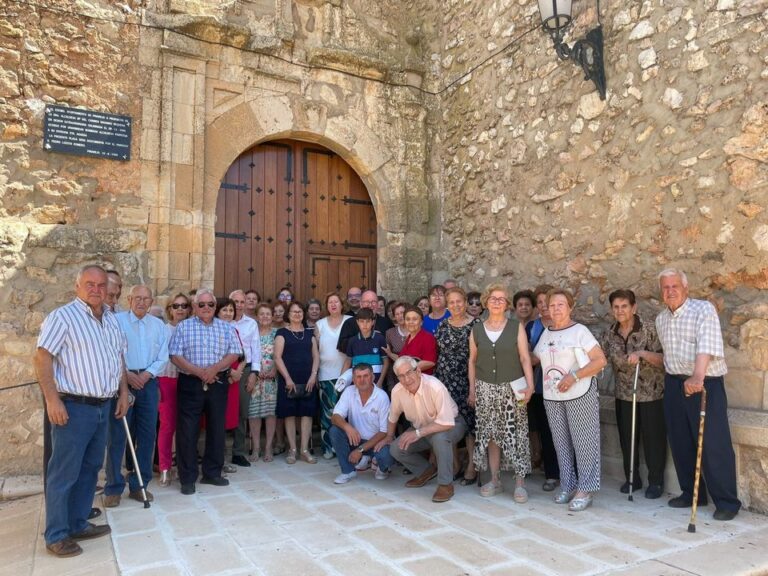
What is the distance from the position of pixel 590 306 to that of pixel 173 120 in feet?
12.5

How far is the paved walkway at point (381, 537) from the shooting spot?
2834 mm

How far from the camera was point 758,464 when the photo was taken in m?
3.57

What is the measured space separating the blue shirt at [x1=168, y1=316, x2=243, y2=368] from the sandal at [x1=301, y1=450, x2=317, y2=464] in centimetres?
123

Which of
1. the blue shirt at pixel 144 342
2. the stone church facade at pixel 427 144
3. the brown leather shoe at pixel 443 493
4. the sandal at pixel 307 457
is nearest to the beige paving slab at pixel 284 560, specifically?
the brown leather shoe at pixel 443 493

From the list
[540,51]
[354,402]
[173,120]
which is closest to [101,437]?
[354,402]

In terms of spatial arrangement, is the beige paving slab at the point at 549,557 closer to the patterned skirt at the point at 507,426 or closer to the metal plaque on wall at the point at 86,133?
the patterned skirt at the point at 507,426

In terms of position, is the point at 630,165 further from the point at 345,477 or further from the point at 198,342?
the point at 198,342

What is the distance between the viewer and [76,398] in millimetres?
3074

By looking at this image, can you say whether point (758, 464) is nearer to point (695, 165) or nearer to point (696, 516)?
point (696, 516)

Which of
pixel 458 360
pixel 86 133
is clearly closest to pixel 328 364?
pixel 458 360

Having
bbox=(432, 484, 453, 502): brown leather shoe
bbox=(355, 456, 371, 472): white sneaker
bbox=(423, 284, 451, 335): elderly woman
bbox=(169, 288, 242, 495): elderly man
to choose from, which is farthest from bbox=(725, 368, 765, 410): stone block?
bbox=(169, 288, 242, 495): elderly man

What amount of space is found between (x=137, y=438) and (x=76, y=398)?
1.01 meters

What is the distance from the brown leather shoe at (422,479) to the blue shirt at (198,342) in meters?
1.57

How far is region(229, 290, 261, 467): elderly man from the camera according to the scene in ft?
15.5
